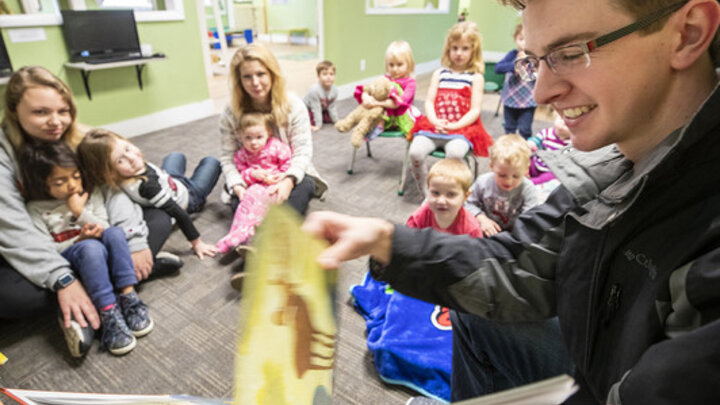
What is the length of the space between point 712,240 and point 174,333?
4.77 ft

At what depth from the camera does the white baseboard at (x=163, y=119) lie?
3.34m

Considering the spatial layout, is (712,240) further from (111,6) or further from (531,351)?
(111,6)

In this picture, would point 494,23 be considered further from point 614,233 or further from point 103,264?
point 614,233

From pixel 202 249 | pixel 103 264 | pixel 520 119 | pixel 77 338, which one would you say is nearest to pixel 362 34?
pixel 520 119

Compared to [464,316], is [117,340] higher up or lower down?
lower down

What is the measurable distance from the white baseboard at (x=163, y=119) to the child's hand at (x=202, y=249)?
2099 mm

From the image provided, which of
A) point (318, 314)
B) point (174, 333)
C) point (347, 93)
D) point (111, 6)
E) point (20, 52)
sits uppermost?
point (111, 6)

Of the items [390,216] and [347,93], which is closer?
[390,216]

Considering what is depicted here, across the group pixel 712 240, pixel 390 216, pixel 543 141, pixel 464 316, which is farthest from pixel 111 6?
pixel 712 240

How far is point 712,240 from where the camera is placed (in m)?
0.43

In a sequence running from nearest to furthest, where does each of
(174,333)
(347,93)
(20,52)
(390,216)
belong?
(174,333) < (390,216) < (20,52) < (347,93)

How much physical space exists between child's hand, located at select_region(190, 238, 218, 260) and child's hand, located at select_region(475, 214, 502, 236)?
4.04 feet

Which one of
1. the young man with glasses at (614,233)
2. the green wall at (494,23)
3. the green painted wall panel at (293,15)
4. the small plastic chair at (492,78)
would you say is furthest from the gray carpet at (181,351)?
the green painted wall panel at (293,15)

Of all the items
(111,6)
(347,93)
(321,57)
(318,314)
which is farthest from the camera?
(347,93)
